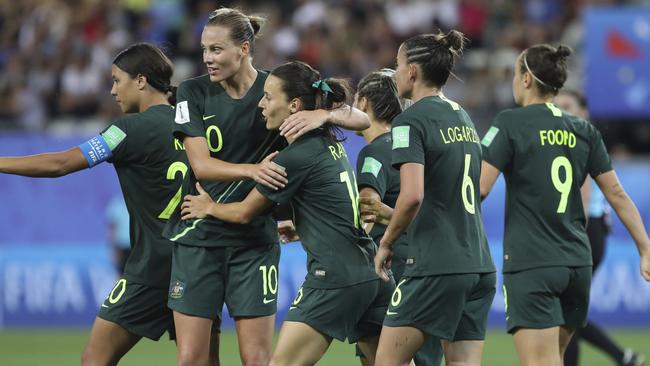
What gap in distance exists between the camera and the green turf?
1117cm

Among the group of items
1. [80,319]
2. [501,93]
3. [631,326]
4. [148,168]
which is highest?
[148,168]

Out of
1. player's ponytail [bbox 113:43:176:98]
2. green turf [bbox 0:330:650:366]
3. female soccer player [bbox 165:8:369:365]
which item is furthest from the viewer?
green turf [bbox 0:330:650:366]

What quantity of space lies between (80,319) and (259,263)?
27.2 feet

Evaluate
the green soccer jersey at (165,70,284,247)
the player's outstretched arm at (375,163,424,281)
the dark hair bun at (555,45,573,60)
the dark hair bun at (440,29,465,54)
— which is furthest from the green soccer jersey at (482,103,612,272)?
the green soccer jersey at (165,70,284,247)

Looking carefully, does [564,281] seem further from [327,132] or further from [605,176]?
[327,132]

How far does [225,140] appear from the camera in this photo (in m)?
6.49

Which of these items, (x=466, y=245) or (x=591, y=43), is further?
(x=591, y=43)

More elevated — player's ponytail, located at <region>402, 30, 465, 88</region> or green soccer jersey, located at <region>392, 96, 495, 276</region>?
player's ponytail, located at <region>402, 30, 465, 88</region>

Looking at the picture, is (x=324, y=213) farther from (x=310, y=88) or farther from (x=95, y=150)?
(x=95, y=150)

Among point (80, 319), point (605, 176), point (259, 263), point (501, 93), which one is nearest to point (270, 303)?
point (259, 263)

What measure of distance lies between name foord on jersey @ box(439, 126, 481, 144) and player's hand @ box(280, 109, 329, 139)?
0.66 m

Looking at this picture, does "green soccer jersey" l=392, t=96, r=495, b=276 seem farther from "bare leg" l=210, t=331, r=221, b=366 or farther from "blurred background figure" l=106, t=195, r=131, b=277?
"blurred background figure" l=106, t=195, r=131, b=277

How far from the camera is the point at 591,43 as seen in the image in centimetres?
1445

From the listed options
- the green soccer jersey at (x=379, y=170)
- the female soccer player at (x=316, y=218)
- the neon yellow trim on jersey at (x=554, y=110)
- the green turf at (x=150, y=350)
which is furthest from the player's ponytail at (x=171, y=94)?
the green turf at (x=150, y=350)
